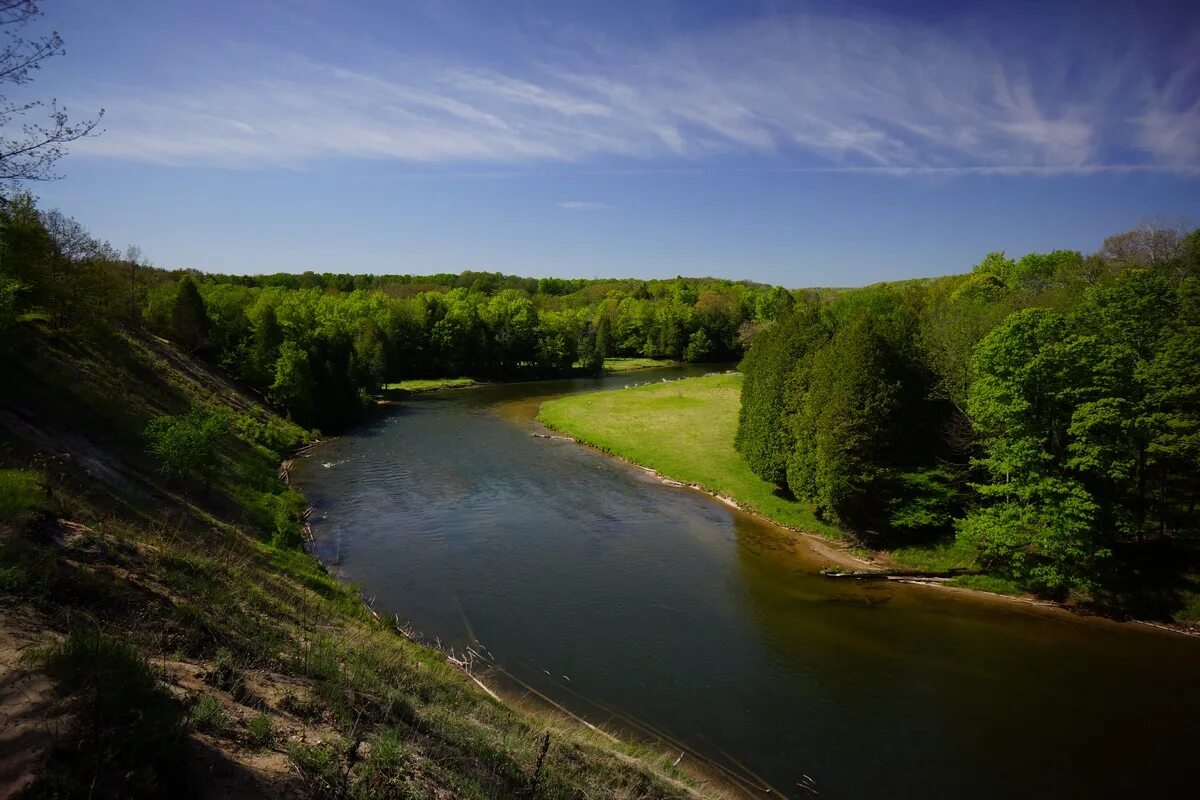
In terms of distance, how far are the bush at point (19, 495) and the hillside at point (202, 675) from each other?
6 cm

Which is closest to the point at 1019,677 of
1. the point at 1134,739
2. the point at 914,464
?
the point at 1134,739

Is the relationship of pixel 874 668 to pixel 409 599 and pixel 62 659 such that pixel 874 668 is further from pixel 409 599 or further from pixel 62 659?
pixel 62 659

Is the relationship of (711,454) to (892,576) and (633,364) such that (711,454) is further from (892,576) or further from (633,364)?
(633,364)

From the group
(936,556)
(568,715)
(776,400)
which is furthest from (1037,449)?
(568,715)

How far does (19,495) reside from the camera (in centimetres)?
1376

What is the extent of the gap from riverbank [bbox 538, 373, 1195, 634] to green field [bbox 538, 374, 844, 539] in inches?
2.5

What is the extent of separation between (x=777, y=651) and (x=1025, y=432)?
14.0m

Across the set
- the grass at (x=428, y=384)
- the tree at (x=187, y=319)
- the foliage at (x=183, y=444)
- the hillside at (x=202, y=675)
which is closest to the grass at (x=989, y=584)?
the hillside at (x=202, y=675)

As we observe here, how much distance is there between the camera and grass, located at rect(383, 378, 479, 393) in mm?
85250

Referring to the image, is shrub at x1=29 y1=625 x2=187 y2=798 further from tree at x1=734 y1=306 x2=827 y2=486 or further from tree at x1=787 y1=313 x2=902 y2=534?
tree at x1=734 y1=306 x2=827 y2=486

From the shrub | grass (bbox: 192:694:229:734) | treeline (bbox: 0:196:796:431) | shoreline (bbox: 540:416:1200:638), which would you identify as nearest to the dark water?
shoreline (bbox: 540:416:1200:638)

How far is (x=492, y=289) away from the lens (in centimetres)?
18562

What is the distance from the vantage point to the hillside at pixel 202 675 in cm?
738

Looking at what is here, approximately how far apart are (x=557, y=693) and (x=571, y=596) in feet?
20.7
